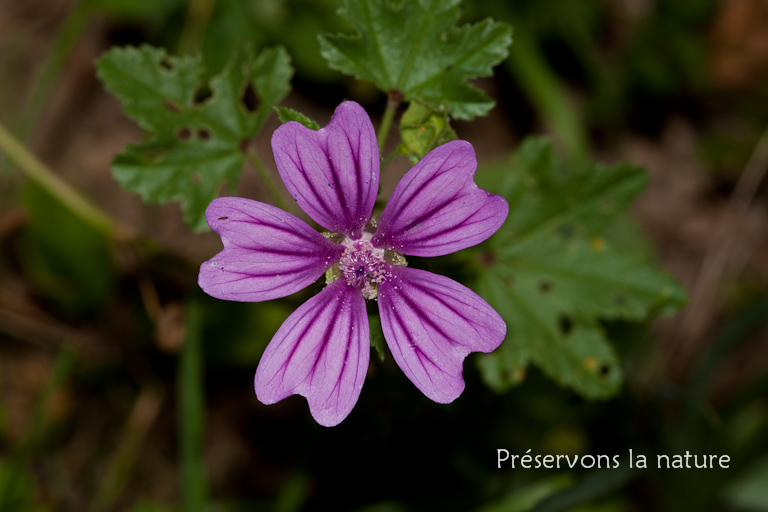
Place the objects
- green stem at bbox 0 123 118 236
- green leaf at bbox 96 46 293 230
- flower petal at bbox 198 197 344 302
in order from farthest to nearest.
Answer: green stem at bbox 0 123 118 236
green leaf at bbox 96 46 293 230
flower petal at bbox 198 197 344 302

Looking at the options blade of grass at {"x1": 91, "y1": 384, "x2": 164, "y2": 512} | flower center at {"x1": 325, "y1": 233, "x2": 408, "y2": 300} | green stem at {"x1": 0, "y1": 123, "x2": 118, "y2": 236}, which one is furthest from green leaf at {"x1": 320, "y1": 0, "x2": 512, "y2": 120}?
blade of grass at {"x1": 91, "y1": 384, "x2": 164, "y2": 512}

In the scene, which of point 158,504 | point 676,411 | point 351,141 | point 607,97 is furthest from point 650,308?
point 158,504

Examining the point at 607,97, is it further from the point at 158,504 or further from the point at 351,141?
the point at 158,504

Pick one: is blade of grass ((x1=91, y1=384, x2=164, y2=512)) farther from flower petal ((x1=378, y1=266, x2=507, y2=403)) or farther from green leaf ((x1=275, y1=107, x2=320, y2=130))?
green leaf ((x1=275, y1=107, x2=320, y2=130))

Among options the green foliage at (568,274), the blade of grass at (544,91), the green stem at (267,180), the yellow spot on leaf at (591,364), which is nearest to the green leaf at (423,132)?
the green stem at (267,180)

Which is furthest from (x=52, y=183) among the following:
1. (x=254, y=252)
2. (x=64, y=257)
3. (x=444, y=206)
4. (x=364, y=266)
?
(x=444, y=206)

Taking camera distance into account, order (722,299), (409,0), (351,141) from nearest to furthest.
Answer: (351,141) < (409,0) < (722,299)

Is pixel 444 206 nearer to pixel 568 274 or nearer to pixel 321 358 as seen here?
pixel 321 358

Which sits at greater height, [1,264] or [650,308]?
[1,264]
